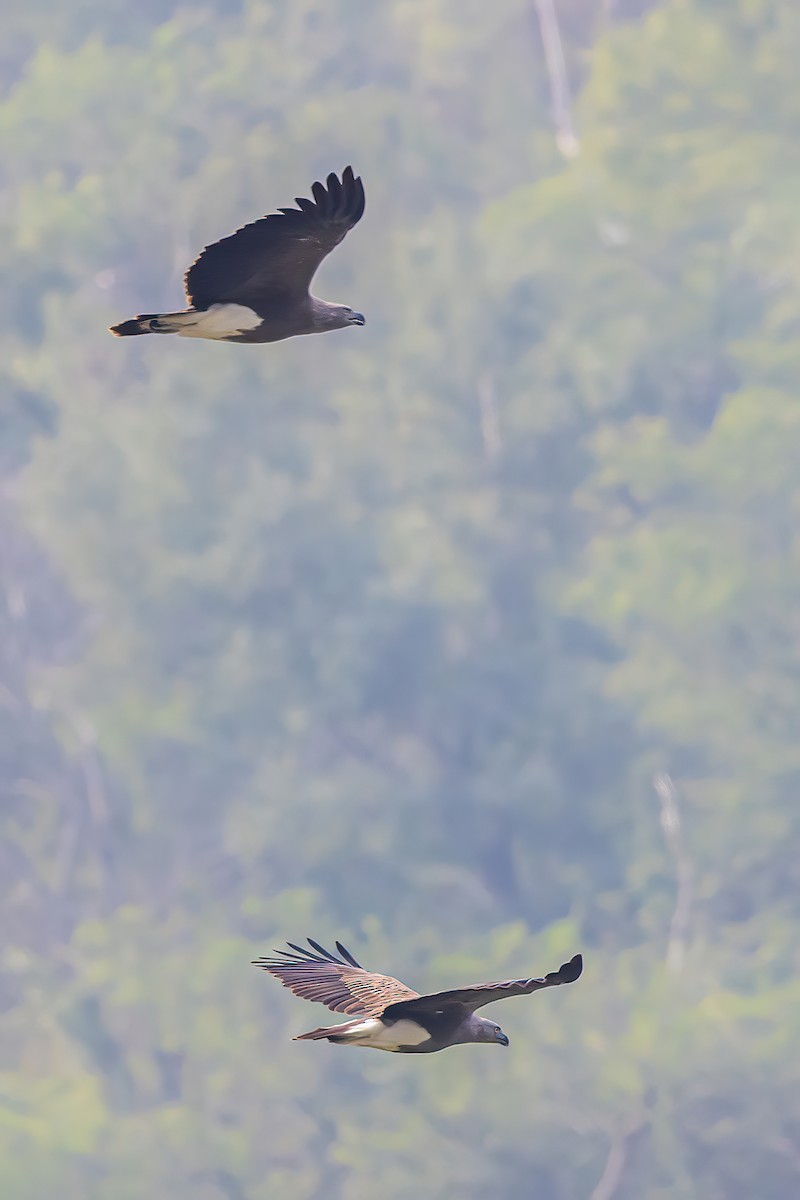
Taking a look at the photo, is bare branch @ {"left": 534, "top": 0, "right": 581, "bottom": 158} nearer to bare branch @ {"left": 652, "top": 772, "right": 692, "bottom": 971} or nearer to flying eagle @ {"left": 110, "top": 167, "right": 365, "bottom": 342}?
bare branch @ {"left": 652, "top": 772, "right": 692, "bottom": 971}

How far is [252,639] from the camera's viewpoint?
36156 millimetres

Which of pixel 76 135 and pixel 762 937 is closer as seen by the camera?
pixel 762 937

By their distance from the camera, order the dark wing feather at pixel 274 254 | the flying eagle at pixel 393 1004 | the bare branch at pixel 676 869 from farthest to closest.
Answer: the bare branch at pixel 676 869 → the dark wing feather at pixel 274 254 → the flying eagle at pixel 393 1004

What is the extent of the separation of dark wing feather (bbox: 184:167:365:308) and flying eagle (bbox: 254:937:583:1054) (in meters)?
3.60

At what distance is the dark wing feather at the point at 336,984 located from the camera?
40.4 feet

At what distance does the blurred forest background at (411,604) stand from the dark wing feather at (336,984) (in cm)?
1738

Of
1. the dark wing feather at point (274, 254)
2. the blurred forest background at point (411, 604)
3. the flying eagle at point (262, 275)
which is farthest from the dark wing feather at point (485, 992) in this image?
the blurred forest background at point (411, 604)

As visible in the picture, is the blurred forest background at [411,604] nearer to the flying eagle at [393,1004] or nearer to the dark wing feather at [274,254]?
the flying eagle at [393,1004]

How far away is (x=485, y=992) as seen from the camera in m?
10.3

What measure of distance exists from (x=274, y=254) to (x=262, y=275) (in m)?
0.17

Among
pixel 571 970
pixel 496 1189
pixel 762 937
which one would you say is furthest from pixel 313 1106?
pixel 571 970

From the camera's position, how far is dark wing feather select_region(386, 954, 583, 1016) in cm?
991

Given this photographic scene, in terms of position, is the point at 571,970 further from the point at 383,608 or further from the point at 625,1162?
the point at 383,608

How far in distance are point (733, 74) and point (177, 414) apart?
11.2 meters
